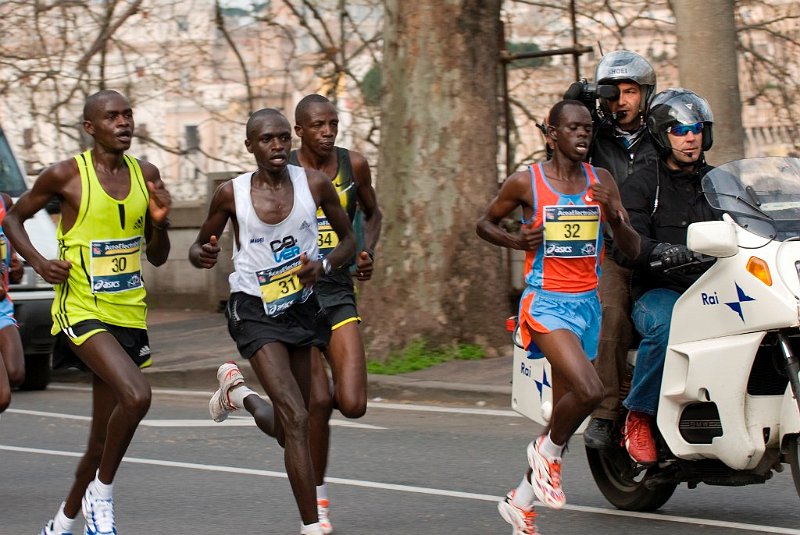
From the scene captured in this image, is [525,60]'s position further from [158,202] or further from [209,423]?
[158,202]

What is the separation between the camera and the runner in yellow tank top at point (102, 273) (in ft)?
20.7

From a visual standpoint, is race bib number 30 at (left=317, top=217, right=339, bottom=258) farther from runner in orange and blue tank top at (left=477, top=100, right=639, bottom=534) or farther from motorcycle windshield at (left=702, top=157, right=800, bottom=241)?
motorcycle windshield at (left=702, top=157, right=800, bottom=241)

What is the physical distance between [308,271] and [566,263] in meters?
1.11

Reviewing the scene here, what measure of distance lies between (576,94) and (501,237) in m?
1.12

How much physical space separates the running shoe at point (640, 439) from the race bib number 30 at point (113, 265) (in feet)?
7.49

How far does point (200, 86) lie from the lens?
68.2 feet

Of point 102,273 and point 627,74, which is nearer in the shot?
point 102,273

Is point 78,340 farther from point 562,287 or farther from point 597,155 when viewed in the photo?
point 597,155

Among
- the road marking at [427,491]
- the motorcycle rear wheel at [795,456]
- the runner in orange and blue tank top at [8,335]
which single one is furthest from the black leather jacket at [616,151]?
the runner in orange and blue tank top at [8,335]

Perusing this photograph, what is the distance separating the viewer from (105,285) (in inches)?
253

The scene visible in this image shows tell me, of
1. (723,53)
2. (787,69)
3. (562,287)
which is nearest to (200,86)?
(787,69)

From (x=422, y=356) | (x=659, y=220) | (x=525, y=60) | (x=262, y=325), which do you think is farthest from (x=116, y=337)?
(x=525, y=60)

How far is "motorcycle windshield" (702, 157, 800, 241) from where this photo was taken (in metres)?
6.15

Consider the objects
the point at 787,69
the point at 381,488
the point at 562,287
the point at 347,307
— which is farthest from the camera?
the point at 787,69
